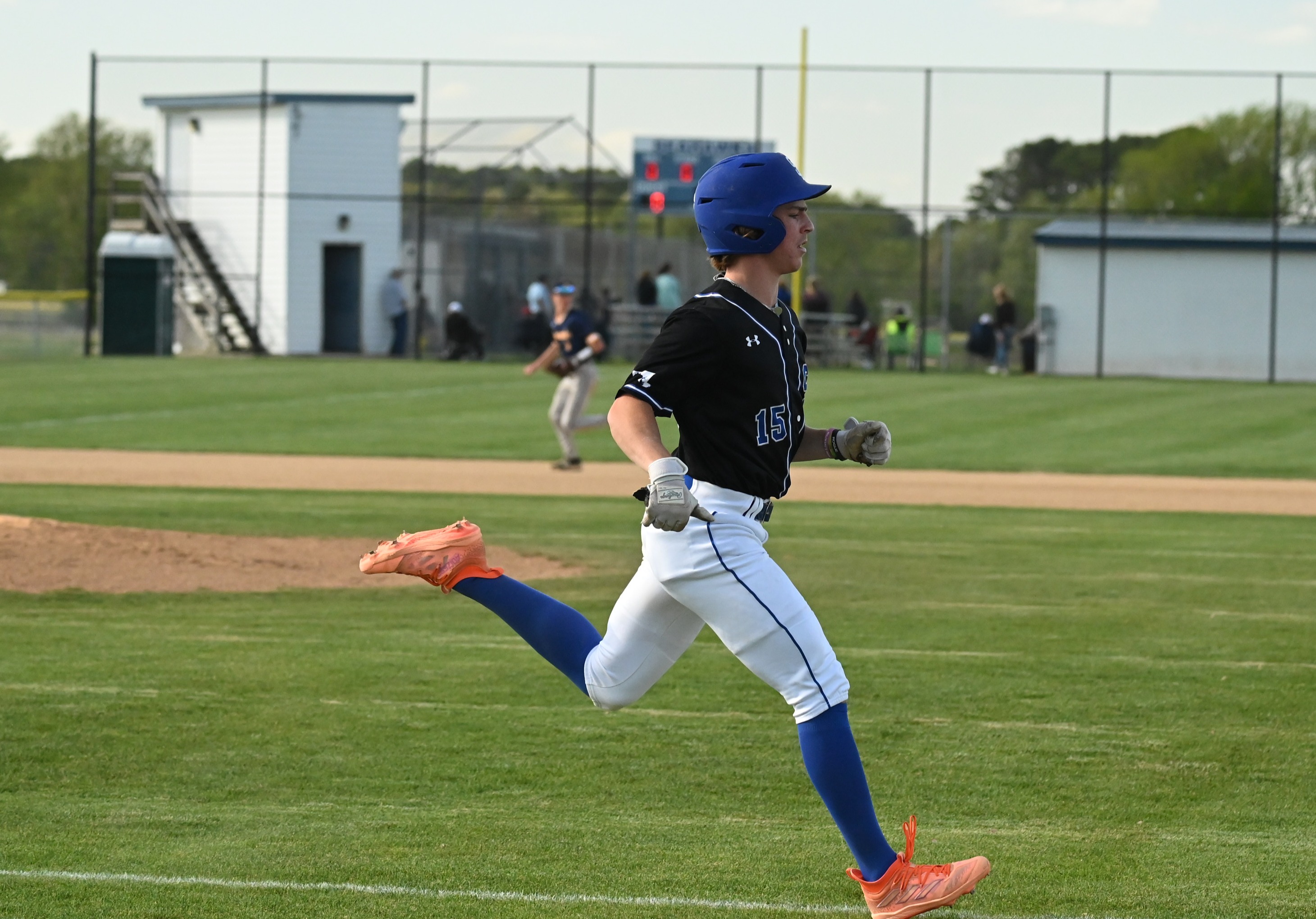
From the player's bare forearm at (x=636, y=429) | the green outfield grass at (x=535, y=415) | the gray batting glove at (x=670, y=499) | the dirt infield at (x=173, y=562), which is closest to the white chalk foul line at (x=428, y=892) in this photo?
the gray batting glove at (x=670, y=499)

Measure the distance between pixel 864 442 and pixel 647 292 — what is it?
3428 cm

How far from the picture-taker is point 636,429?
451cm

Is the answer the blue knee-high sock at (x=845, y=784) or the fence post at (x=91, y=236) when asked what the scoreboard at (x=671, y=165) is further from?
the blue knee-high sock at (x=845, y=784)

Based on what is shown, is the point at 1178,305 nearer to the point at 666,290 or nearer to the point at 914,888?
the point at 666,290

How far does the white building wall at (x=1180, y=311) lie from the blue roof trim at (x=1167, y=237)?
14cm

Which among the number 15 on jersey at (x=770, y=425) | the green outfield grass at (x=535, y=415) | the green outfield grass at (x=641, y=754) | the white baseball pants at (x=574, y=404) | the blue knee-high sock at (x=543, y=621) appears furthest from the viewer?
the green outfield grass at (x=535, y=415)

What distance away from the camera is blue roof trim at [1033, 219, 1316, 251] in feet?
127

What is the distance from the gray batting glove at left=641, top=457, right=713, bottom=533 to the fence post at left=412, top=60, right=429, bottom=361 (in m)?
35.0

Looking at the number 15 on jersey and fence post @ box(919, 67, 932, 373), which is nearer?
the number 15 on jersey

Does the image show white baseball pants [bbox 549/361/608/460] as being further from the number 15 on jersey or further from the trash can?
the trash can

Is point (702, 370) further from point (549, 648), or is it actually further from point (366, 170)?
point (366, 170)

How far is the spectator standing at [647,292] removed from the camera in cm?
3916

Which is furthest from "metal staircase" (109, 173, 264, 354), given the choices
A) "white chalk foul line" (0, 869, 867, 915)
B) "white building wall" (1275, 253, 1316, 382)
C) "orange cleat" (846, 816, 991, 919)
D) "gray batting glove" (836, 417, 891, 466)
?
"orange cleat" (846, 816, 991, 919)

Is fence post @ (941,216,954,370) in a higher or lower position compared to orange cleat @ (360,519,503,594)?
higher
